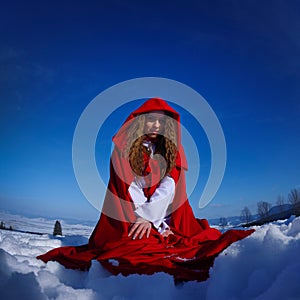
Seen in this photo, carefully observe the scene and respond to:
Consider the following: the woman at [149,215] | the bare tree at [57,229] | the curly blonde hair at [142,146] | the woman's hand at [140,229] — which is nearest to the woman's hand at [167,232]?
the woman at [149,215]

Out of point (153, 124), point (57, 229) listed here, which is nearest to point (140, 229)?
point (153, 124)

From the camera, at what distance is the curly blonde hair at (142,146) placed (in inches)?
129

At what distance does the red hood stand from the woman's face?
6 centimetres

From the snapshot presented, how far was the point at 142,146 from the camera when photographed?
3.38 m

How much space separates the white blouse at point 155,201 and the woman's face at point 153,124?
1.84 feet

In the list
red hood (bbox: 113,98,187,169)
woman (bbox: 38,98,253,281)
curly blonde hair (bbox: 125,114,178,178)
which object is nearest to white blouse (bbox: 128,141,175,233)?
woman (bbox: 38,98,253,281)

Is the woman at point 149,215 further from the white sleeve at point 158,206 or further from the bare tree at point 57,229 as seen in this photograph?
the bare tree at point 57,229

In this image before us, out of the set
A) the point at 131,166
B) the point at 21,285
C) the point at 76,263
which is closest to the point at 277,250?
the point at 21,285

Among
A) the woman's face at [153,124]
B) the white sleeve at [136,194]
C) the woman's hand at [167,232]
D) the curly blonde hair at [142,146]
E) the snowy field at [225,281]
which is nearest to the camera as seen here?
the snowy field at [225,281]

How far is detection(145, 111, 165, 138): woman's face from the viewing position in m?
3.44

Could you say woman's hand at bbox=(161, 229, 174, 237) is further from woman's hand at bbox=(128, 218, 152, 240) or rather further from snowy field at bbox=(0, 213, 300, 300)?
snowy field at bbox=(0, 213, 300, 300)

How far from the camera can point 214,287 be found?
1478mm

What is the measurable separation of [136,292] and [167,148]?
198 centimetres

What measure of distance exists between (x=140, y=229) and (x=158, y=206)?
1.25ft
